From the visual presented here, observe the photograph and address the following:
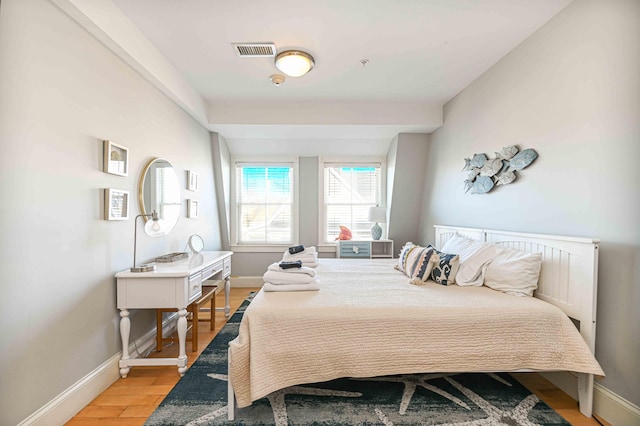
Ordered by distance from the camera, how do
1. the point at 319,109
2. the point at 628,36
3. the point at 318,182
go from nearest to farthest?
the point at 628,36 < the point at 319,109 < the point at 318,182

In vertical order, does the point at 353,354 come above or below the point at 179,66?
below

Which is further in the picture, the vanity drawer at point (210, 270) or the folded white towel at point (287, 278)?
the vanity drawer at point (210, 270)

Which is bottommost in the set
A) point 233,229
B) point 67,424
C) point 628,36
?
point 67,424

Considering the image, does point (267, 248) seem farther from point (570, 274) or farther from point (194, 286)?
point (570, 274)

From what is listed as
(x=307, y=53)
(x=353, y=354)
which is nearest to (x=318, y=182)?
(x=307, y=53)

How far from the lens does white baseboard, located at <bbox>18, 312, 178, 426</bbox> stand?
1580 mm

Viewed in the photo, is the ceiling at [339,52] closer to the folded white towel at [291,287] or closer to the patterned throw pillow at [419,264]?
the patterned throw pillow at [419,264]

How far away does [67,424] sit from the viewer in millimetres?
1701

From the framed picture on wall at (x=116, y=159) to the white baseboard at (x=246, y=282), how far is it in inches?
111

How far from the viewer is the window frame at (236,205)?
4.83 m

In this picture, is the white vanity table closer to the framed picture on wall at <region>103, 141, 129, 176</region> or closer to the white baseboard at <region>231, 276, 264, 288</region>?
the framed picture on wall at <region>103, 141, 129, 176</region>

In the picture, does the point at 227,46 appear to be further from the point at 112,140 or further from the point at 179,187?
the point at 179,187

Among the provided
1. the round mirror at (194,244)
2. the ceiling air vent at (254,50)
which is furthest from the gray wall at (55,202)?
the ceiling air vent at (254,50)

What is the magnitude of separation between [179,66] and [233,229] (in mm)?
2656
